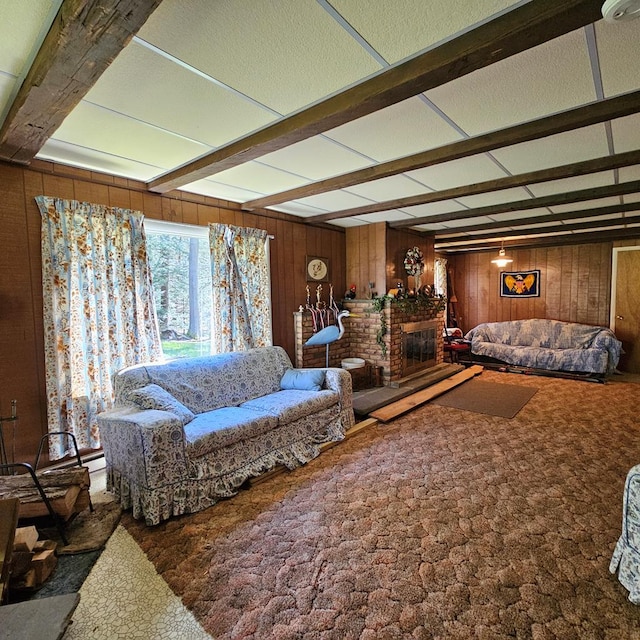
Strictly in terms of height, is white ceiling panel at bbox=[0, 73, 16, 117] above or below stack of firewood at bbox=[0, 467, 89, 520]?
above

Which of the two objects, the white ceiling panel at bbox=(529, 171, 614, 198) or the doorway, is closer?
the white ceiling panel at bbox=(529, 171, 614, 198)

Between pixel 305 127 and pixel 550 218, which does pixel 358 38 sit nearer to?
pixel 305 127

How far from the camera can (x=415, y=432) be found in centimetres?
366

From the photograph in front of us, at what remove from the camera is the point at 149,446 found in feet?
7.22

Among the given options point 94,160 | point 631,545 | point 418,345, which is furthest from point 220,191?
point 631,545

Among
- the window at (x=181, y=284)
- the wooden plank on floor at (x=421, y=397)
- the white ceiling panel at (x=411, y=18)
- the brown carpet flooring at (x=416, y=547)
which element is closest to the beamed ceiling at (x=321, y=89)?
the white ceiling panel at (x=411, y=18)

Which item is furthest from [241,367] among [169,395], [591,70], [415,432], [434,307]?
[434,307]

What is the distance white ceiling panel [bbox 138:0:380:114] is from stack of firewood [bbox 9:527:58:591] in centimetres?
243

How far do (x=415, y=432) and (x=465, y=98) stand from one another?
293 cm

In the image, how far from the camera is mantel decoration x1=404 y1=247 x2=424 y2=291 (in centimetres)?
547

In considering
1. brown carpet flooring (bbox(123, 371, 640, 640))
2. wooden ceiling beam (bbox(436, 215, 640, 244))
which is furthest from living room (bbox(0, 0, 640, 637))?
brown carpet flooring (bbox(123, 371, 640, 640))

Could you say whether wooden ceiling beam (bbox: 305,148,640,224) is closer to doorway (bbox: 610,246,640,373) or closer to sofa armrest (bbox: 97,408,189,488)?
sofa armrest (bbox: 97,408,189,488)

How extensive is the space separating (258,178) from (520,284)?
6.32 meters

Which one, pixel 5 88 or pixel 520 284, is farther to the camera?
pixel 520 284
